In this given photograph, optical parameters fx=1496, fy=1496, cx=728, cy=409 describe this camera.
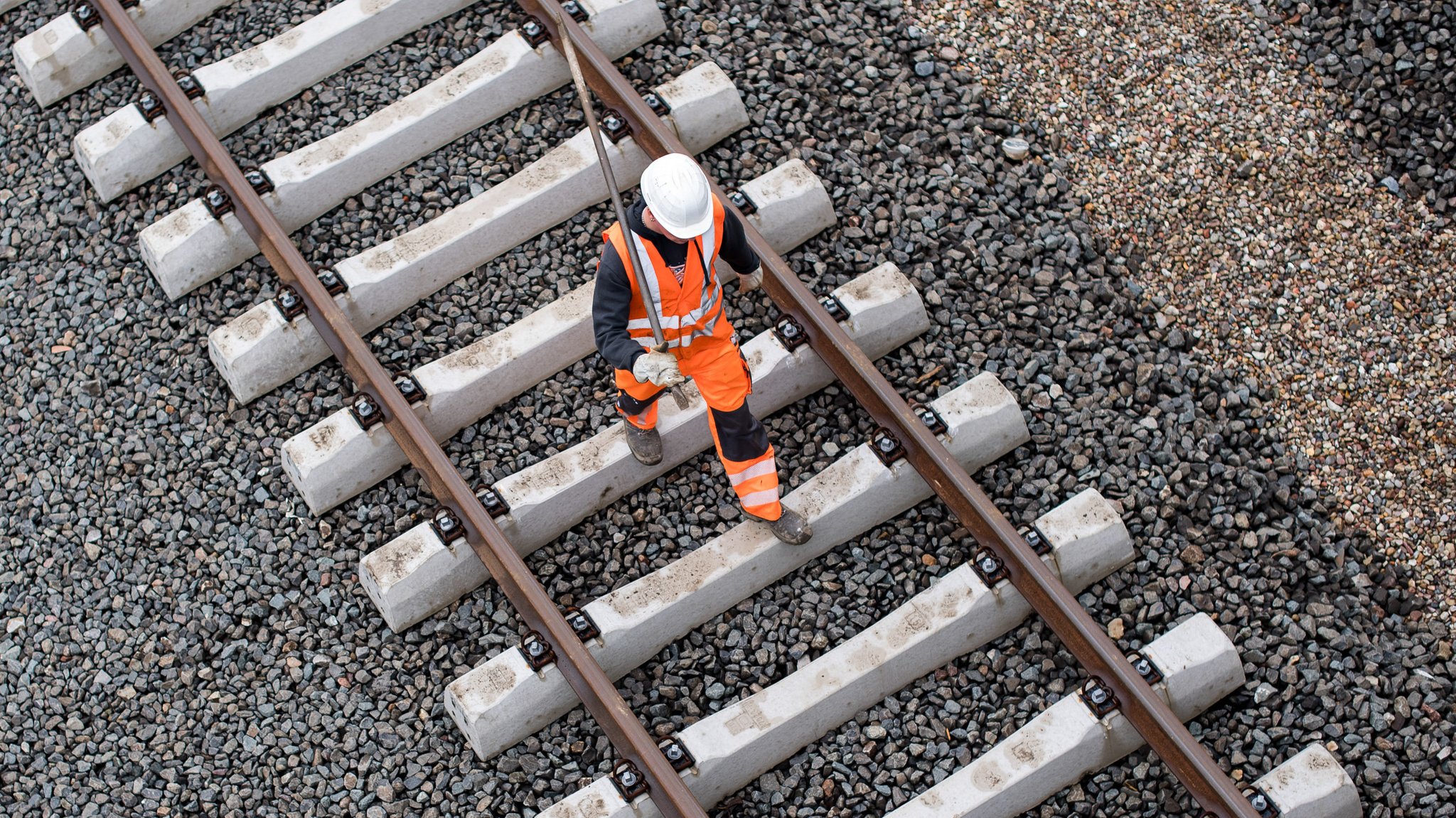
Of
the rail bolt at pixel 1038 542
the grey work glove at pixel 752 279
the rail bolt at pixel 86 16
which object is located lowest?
the rail bolt at pixel 1038 542

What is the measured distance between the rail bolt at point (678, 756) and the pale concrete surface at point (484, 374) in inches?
72.3

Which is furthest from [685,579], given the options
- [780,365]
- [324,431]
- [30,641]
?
[30,641]

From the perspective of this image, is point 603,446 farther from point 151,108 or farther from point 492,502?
point 151,108

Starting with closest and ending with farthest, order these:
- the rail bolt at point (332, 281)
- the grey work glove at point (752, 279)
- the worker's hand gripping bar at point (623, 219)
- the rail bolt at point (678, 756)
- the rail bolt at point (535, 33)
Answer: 1. the worker's hand gripping bar at point (623, 219)
2. the rail bolt at point (678, 756)
3. the grey work glove at point (752, 279)
4. the rail bolt at point (332, 281)
5. the rail bolt at point (535, 33)

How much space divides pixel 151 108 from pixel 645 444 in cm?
303

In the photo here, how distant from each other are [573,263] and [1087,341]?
2483mm

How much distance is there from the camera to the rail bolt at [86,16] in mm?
7559

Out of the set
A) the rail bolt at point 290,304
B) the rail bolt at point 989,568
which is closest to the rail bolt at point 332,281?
the rail bolt at point 290,304

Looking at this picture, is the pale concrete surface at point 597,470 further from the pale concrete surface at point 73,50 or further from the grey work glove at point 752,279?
Result: the pale concrete surface at point 73,50

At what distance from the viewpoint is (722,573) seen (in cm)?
641

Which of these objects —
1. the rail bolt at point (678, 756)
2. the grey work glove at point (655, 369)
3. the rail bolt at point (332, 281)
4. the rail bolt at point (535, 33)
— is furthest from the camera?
the rail bolt at point (535, 33)

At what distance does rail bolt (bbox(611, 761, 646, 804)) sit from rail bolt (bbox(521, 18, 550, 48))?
12.1ft

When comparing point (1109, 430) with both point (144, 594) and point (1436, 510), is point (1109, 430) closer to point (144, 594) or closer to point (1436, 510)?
point (1436, 510)

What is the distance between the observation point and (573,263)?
23.7 ft
